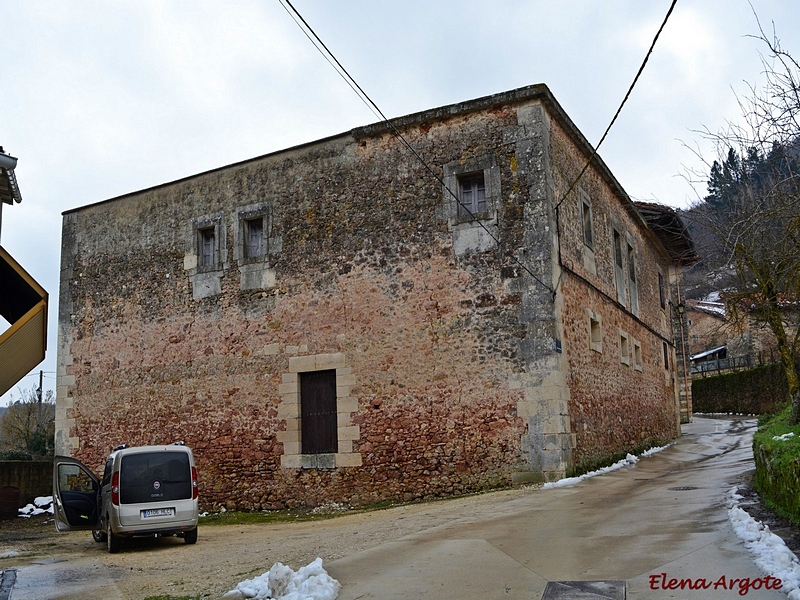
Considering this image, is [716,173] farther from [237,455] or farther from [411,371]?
[237,455]

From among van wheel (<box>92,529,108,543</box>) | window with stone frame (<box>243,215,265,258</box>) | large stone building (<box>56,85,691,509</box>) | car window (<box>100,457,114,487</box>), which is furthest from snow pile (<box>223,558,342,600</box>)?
window with stone frame (<box>243,215,265,258</box>)

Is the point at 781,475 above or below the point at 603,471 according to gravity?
above

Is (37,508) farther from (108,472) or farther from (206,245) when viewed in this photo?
(108,472)

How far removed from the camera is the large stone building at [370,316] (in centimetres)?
1200

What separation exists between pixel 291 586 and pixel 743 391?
30605mm

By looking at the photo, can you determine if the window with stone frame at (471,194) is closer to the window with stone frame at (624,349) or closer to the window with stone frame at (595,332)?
the window with stone frame at (595,332)

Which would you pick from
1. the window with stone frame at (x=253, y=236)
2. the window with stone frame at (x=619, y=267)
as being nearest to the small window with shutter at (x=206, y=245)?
the window with stone frame at (x=253, y=236)

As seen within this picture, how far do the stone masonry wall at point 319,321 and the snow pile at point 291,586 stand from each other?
6.08 meters

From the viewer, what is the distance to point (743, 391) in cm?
3225

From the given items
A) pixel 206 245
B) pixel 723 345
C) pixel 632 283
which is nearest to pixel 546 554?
pixel 206 245

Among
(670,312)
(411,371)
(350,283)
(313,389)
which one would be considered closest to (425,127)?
(350,283)

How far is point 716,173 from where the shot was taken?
995cm

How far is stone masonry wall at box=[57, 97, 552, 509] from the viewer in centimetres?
Result: 1213

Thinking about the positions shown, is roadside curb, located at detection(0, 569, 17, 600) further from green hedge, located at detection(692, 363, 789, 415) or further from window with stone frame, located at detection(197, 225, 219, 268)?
green hedge, located at detection(692, 363, 789, 415)
